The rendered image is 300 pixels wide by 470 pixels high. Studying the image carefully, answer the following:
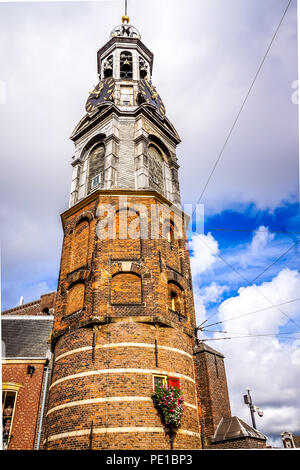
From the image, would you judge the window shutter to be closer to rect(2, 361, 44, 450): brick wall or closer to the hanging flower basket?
the hanging flower basket

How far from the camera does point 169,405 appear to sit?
12.0 metres

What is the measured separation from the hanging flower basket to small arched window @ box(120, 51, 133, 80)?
21.8 m

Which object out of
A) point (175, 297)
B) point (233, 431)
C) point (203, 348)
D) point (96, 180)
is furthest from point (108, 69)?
point (233, 431)

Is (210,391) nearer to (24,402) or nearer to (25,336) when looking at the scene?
(24,402)

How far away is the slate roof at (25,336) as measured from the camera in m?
17.8

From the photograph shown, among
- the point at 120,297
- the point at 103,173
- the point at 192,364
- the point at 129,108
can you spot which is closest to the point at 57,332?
the point at 120,297

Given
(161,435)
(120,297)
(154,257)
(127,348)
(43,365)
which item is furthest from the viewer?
(43,365)

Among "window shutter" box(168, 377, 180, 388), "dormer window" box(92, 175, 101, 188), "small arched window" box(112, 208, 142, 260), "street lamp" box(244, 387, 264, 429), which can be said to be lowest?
"window shutter" box(168, 377, 180, 388)

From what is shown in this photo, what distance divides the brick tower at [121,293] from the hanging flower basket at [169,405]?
230 mm

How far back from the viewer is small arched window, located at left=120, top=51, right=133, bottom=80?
26.0 meters

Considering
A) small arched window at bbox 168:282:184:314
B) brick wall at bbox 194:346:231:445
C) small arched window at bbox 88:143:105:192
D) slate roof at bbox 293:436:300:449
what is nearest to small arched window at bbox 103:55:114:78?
small arched window at bbox 88:143:105:192

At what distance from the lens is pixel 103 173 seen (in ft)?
62.6
